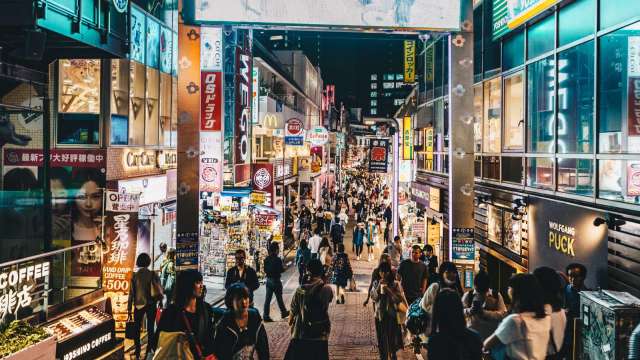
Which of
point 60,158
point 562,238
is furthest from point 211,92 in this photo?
point 562,238

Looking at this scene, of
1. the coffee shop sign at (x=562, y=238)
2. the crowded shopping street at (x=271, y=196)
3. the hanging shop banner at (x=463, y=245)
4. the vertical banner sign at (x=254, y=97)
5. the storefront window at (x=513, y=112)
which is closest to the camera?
the crowded shopping street at (x=271, y=196)

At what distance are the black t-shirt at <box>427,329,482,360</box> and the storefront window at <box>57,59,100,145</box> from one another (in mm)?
13248

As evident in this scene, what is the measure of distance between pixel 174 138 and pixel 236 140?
3326 millimetres

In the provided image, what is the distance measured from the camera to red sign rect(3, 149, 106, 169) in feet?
47.9

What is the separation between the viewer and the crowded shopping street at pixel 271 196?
6.70 meters

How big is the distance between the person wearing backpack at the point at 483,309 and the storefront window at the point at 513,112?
30.0 feet

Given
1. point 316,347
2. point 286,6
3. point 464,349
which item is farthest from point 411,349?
point 286,6

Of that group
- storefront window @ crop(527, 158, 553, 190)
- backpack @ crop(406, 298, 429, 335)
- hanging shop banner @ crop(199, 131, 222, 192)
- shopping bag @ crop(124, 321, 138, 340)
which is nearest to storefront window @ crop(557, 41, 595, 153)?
storefront window @ crop(527, 158, 553, 190)

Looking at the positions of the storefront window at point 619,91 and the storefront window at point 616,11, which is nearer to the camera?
the storefront window at point 616,11

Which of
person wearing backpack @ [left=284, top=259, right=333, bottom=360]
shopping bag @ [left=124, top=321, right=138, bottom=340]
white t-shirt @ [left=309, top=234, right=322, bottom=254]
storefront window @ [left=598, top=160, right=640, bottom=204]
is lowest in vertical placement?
shopping bag @ [left=124, top=321, right=138, bottom=340]

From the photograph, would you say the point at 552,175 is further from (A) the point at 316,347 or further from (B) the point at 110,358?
(B) the point at 110,358

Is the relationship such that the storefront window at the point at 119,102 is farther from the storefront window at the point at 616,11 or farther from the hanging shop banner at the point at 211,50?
the storefront window at the point at 616,11

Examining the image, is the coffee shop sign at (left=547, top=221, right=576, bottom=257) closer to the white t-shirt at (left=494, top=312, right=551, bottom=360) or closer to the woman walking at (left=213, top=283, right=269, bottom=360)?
the white t-shirt at (left=494, top=312, right=551, bottom=360)

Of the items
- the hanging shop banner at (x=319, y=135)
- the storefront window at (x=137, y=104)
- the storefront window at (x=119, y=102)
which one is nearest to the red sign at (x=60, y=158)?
the storefront window at (x=119, y=102)
